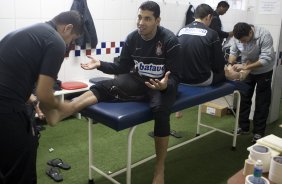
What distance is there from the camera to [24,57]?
1479 mm

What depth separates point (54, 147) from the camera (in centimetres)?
287

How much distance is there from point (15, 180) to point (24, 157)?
13 cm

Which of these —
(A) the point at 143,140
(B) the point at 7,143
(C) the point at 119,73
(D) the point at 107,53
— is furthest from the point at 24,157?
(D) the point at 107,53

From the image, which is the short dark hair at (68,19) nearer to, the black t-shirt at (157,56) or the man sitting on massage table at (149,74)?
the man sitting on massage table at (149,74)

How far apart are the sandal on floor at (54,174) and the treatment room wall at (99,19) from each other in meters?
1.44

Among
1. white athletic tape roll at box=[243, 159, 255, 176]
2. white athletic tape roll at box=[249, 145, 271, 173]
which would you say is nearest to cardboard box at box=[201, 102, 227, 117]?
white athletic tape roll at box=[249, 145, 271, 173]

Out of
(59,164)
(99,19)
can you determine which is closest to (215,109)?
(99,19)

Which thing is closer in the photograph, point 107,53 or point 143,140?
point 143,140

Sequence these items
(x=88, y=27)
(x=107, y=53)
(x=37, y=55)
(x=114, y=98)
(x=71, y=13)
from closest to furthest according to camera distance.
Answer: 1. (x=37, y=55)
2. (x=71, y=13)
3. (x=114, y=98)
4. (x=88, y=27)
5. (x=107, y=53)

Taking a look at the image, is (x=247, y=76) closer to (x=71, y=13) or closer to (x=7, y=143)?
(x=71, y=13)

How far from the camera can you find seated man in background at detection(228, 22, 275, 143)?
2.96 m

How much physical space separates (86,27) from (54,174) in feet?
6.03

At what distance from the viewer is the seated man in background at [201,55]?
8.77 feet

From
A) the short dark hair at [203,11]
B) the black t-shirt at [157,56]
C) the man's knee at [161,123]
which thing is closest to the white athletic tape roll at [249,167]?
the man's knee at [161,123]
